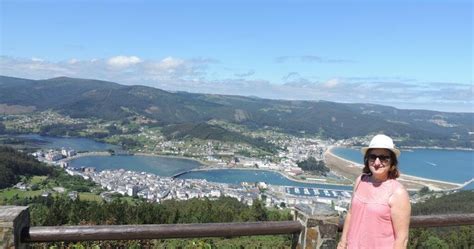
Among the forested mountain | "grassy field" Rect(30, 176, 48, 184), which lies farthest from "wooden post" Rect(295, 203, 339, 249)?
the forested mountain

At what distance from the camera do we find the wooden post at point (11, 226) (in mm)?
2500

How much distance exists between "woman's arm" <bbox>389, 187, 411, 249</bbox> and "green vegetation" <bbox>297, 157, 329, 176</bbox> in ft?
224

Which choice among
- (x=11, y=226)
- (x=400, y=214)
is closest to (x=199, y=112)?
(x=11, y=226)

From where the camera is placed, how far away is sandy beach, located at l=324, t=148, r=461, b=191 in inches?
2281

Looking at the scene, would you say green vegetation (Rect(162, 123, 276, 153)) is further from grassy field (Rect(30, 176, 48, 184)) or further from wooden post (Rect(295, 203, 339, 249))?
wooden post (Rect(295, 203, 339, 249))

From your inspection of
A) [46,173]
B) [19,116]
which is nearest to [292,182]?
[46,173]

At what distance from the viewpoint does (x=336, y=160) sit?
8162 cm

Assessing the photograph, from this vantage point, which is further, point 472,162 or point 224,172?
point 472,162

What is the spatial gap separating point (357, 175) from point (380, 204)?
62883 millimetres

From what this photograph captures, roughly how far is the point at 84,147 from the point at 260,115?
87220 mm

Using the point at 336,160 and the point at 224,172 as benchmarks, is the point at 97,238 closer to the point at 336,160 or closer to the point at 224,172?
the point at 224,172

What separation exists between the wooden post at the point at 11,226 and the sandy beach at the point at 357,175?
49.7m

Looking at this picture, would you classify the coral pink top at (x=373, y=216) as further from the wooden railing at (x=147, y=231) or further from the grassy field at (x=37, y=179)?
the grassy field at (x=37, y=179)

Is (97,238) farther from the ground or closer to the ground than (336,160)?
farther from the ground
